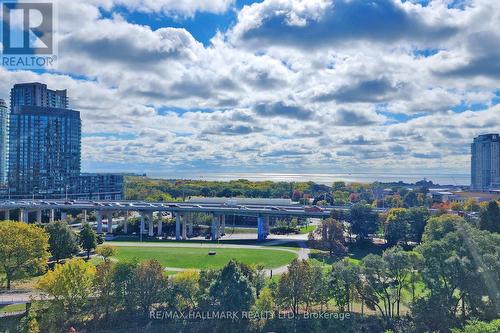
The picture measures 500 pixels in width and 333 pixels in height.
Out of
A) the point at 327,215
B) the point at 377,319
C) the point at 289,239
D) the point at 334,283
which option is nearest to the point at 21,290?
the point at 334,283

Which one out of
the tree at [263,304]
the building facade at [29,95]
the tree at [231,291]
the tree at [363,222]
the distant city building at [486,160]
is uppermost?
the building facade at [29,95]

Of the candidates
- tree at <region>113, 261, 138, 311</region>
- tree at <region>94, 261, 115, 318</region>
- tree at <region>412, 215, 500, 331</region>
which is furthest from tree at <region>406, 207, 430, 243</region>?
tree at <region>94, 261, 115, 318</region>

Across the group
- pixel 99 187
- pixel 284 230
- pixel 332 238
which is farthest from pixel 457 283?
pixel 99 187

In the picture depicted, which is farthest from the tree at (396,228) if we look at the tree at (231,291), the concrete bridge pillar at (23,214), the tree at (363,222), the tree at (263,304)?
the concrete bridge pillar at (23,214)

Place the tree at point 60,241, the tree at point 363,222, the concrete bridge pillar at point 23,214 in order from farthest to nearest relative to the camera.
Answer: the concrete bridge pillar at point 23,214 < the tree at point 363,222 < the tree at point 60,241

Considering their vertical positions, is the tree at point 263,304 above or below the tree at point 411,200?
below

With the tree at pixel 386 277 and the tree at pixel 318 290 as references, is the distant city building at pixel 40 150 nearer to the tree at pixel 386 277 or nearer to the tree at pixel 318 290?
the tree at pixel 318 290
